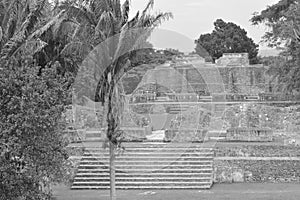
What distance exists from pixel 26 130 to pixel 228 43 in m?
40.9

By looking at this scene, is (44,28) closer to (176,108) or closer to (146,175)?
(146,175)

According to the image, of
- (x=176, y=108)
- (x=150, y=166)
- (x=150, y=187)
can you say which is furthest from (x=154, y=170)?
(x=176, y=108)

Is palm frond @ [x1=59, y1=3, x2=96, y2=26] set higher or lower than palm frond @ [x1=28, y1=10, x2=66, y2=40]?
higher

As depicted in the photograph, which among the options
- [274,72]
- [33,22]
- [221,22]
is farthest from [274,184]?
[221,22]

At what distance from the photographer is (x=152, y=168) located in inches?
676

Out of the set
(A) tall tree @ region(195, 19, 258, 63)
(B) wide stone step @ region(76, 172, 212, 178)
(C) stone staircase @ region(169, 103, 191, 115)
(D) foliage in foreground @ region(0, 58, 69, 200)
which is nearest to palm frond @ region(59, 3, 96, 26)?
(D) foliage in foreground @ region(0, 58, 69, 200)

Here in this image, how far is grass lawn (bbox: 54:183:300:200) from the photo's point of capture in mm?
14758

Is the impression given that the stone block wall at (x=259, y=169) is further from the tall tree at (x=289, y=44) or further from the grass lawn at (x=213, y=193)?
the tall tree at (x=289, y=44)

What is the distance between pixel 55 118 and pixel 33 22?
291 cm

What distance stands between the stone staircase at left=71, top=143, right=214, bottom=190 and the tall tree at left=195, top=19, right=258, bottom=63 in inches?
1210

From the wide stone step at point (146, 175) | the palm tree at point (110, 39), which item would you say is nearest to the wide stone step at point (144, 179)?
the wide stone step at point (146, 175)

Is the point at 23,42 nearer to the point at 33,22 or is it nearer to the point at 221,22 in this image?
the point at 33,22

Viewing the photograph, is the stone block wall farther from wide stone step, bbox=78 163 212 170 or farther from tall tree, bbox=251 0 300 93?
tall tree, bbox=251 0 300 93

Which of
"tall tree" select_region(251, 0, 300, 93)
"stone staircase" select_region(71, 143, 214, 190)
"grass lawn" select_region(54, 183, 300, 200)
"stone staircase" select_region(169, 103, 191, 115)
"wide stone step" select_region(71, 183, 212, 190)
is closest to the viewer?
"grass lawn" select_region(54, 183, 300, 200)
